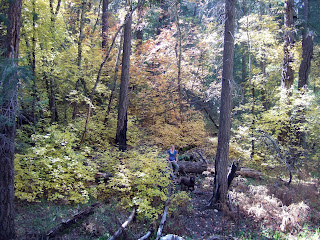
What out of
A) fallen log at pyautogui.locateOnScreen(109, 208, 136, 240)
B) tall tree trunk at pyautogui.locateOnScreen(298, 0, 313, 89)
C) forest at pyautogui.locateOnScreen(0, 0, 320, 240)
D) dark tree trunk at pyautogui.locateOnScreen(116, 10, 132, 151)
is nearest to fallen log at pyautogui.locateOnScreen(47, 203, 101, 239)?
forest at pyautogui.locateOnScreen(0, 0, 320, 240)

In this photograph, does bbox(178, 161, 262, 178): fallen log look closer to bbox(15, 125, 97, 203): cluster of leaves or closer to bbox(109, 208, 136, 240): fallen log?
bbox(109, 208, 136, 240): fallen log

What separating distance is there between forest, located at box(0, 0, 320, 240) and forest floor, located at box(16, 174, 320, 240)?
43mm

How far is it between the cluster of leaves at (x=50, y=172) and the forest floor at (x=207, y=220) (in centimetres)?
43

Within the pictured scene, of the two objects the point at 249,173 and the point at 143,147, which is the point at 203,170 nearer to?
the point at 249,173

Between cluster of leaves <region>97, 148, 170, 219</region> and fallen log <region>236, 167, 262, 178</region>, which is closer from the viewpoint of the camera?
cluster of leaves <region>97, 148, 170, 219</region>

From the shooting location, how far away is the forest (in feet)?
20.1

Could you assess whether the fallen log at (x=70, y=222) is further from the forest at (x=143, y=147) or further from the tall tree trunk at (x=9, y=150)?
the tall tree trunk at (x=9, y=150)

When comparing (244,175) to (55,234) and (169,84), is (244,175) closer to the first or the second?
(169,84)

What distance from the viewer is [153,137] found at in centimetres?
1452

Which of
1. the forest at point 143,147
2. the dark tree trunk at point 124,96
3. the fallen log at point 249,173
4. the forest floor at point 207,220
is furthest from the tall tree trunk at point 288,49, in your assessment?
the dark tree trunk at point 124,96

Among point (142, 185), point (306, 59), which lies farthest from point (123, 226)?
point (306, 59)

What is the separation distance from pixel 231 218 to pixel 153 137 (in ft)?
25.5

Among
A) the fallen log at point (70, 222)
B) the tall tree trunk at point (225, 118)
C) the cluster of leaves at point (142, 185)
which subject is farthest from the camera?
the tall tree trunk at point (225, 118)

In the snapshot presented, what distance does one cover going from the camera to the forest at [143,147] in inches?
241
